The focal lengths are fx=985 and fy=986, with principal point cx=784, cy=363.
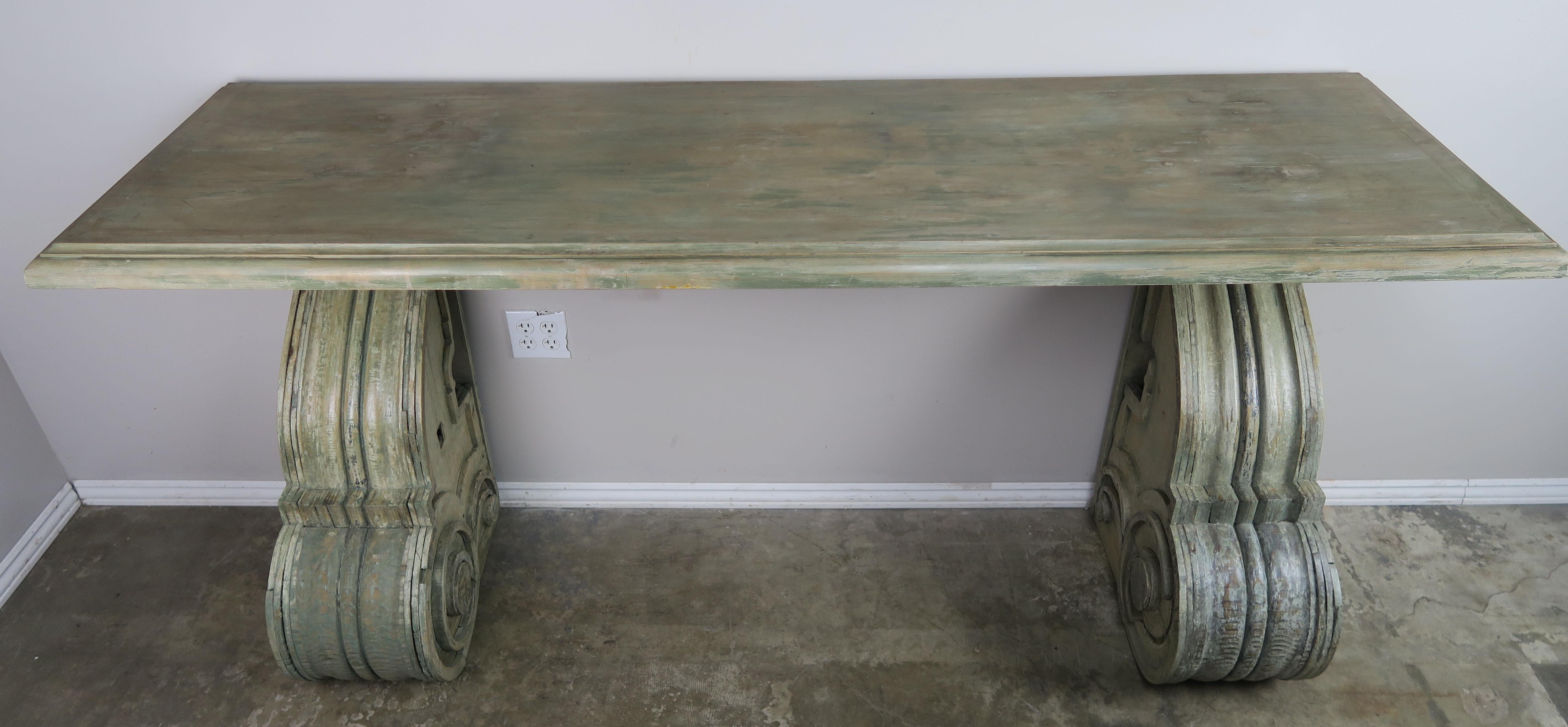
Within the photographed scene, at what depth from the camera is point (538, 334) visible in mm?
1862

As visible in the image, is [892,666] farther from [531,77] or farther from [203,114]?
[203,114]

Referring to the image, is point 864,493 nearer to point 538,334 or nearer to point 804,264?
point 538,334

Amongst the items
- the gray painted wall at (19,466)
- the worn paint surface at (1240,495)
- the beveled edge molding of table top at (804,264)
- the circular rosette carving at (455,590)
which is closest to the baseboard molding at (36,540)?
the gray painted wall at (19,466)

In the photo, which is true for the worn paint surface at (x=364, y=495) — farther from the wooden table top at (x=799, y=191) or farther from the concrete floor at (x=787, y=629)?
the wooden table top at (x=799, y=191)

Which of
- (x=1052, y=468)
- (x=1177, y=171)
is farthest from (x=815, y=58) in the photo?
(x=1052, y=468)

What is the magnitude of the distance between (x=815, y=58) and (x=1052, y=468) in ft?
3.31

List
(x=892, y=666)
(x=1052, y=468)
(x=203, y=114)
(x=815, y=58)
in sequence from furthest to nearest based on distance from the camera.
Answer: (x=1052, y=468) < (x=892, y=666) < (x=815, y=58) < (x=203, y=114)

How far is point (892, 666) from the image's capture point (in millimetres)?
1783

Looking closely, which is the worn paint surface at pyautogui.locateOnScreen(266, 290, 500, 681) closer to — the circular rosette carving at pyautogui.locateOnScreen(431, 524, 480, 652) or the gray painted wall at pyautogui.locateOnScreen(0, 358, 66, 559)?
the circular rosette carving at pyautogui.locateOnScreen(431, 524, 480, 652)

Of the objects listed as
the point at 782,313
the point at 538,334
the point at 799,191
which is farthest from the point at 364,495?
the point at 799,191

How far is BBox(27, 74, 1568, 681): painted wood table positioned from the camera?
1.12 metres

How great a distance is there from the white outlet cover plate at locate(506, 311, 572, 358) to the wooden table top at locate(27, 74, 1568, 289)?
0.45 meters

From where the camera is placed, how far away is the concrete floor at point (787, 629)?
1714 millimetres

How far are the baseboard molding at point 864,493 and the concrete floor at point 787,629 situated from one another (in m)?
0.03
